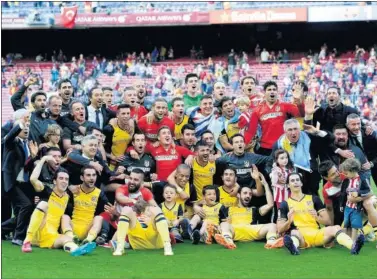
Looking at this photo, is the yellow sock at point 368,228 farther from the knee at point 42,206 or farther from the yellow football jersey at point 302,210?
the knee at point 42,206

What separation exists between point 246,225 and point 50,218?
7.60 ft

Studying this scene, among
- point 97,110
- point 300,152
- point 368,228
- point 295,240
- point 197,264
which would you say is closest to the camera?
point 197,264

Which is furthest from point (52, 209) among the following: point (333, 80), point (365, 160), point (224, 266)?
point (333, 80)

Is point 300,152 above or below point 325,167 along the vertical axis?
above

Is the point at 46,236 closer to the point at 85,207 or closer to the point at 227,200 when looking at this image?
the point at 85,207

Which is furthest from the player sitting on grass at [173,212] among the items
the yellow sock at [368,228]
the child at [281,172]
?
the yellow sock at [368,228]

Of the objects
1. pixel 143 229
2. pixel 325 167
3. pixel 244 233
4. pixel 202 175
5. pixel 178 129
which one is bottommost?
pixel 244 233

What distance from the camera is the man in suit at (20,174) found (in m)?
9.02

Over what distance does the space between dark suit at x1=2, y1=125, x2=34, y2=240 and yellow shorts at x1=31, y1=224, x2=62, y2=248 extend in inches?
12.0

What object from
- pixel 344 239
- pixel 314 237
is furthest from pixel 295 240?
pixel 344 239

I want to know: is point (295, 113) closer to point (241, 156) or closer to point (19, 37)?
point (241, 156)

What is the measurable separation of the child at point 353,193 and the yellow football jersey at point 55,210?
319 centimetres

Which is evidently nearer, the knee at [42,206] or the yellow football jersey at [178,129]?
the knee at [42,206]

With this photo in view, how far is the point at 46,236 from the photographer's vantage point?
28.7 feet
